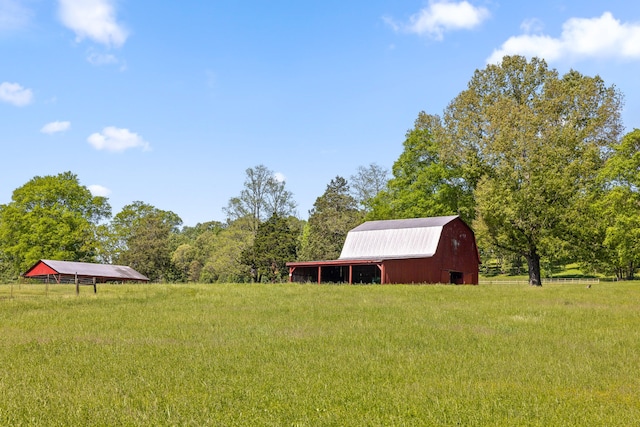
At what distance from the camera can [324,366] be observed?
500 inches

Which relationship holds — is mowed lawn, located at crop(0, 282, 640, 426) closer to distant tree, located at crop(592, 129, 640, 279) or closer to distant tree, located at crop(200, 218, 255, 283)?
distant tree, located at crop(592, 129, 640, 279)

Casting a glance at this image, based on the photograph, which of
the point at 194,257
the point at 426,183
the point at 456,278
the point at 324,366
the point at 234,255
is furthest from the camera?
the point at 194,257

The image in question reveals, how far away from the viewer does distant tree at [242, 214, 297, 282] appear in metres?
66.4

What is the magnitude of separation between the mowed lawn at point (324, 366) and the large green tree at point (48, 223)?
176 feet

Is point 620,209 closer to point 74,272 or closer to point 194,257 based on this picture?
point 74,272

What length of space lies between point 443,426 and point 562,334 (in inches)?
446

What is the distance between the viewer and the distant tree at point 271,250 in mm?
66375

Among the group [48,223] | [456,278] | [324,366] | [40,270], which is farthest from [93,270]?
[324,366]

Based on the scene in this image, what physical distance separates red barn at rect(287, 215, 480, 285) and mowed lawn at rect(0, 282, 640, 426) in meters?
20.8

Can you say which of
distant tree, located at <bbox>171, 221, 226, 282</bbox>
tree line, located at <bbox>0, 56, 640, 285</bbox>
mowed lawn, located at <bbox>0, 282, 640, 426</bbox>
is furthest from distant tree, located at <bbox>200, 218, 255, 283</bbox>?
mowed lawn, located at <bbox>0, 282, 640, 426</bbox>

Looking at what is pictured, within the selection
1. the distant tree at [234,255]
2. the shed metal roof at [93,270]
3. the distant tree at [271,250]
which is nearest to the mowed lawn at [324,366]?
the distant tree at [271,250]

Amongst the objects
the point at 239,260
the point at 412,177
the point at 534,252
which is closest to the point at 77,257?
the point at 239,260

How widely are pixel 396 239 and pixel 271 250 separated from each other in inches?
797

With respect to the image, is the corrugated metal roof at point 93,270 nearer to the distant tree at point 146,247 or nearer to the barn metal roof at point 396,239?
the distant tree at point 146,247
